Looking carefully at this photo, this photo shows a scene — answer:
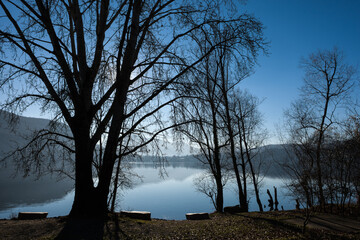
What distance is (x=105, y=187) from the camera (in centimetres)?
564

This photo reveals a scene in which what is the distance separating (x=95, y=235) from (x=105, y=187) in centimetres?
140

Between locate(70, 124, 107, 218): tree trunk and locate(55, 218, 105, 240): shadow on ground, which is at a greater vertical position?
locate(70, 124, 107, 218): tree trunk

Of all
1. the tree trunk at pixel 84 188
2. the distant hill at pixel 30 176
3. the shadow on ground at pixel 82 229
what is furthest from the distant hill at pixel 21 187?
the shadow on ground at pixel 82 229

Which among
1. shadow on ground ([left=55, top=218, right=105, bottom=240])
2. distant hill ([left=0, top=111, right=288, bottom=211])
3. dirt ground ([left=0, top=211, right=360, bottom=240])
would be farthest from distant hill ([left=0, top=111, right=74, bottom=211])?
shadow on ground ([left=55, top=218, right=105, bottom=240])

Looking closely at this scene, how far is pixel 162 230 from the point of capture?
5449 mm

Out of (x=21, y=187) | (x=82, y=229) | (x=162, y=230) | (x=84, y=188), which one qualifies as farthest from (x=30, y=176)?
(x=162, y=230)

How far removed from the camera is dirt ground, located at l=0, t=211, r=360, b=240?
4473 millimetres

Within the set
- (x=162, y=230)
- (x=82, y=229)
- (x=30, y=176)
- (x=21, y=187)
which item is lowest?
(x=21, y=187)

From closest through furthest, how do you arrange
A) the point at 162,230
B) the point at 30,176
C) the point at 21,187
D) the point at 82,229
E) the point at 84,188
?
the point at 82,229, the point at 162,230, the point at 84,188, the point at 30,176, the point at 21,187

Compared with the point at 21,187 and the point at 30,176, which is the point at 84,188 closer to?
the point at 30,176

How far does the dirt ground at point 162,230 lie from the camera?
14.7 feet

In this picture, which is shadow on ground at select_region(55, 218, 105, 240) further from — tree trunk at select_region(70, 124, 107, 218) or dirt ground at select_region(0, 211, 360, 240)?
tree trunk at select_region(70, 124, 107, 218)

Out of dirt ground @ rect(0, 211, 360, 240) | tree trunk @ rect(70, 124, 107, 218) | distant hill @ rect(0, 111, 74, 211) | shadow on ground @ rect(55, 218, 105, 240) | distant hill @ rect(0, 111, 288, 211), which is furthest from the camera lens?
distant hill @ rect(0, 111, 288, 211)

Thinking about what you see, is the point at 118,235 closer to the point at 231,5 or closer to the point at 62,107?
the point at 62,107
